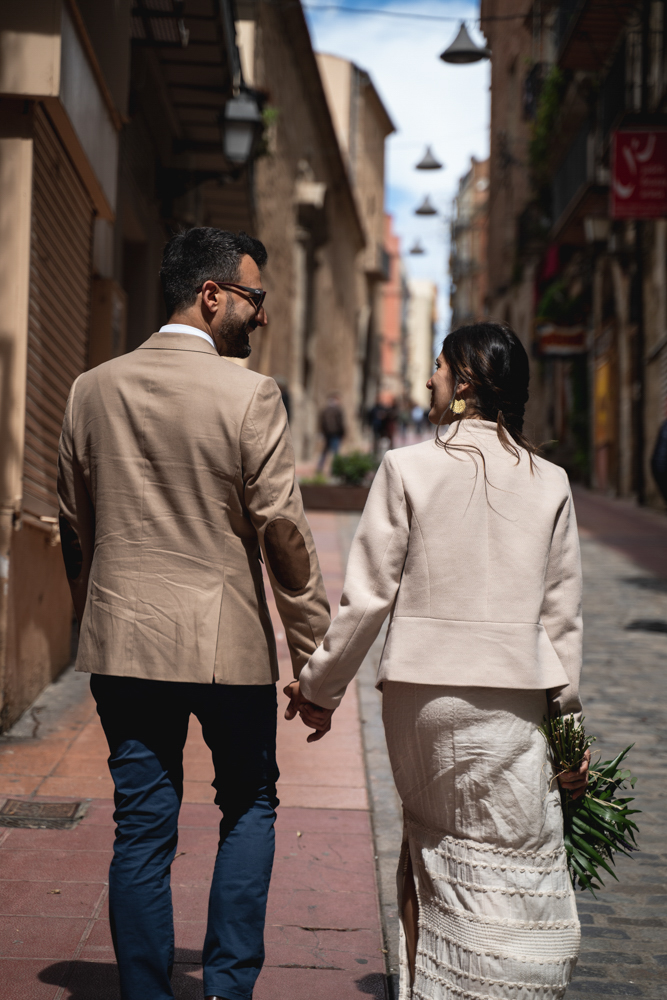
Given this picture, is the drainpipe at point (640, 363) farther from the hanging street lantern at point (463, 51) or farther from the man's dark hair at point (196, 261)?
the man's dark hair at point (196, 261)

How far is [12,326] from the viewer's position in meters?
5.51

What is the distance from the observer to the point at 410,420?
59.3 meters

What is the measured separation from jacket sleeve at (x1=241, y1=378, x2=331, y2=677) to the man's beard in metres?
0.19

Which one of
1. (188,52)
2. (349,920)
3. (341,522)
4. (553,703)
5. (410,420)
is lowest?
(410,420)

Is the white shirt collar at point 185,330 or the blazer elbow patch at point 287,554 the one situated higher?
the white shirt collar at point 185,330

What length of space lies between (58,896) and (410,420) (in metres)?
56.1

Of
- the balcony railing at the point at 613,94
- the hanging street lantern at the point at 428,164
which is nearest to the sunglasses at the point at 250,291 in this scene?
the balcony railing at the point at 613,94

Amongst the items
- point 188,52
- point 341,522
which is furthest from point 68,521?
point 341,522

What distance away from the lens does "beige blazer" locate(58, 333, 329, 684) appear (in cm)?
263

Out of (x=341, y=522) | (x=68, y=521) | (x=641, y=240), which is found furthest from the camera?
(x=641, y=240)

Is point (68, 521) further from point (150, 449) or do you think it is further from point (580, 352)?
point (580, 352)

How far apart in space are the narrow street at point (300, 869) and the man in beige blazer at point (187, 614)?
57cm

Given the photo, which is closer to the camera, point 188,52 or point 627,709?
point 627,709

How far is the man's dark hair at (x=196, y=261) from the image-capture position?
2795 mm
